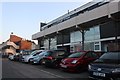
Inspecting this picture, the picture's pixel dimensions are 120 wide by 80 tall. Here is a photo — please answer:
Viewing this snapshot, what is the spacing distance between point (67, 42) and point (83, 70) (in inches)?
651

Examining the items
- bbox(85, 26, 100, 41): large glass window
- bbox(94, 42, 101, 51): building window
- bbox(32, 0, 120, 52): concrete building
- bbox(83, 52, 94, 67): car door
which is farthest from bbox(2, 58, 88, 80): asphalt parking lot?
bbox(85, 26, 100, 41): large glass window

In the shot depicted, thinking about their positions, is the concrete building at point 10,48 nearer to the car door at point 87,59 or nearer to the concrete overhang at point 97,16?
the concrete overhang at point 97,16

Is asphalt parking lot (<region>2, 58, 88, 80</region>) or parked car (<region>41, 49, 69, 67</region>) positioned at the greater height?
parked car (<region>41, 49, 69, 67</region>)

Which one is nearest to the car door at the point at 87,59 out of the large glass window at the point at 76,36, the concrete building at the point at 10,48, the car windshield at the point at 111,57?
the car windshield at the point at 111,57

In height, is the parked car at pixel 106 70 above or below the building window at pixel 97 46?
below

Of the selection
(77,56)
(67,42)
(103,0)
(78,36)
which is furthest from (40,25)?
(77,56)

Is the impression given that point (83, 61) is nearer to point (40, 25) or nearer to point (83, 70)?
point (83, 70)

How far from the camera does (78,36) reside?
904 inches

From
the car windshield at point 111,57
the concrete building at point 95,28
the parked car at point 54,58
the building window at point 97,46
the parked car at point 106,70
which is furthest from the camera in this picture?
the building window at point 97,46

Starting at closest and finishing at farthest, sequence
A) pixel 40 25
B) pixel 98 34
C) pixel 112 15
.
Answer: pixel 112 15
pixel 98 34
pixel 40 25

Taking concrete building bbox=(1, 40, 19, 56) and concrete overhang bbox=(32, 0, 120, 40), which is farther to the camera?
concrete building bbox=(1, 40, 19, 56)

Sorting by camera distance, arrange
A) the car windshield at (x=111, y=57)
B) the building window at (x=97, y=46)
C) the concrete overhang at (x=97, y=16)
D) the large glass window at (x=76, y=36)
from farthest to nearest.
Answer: the large glass window at (x=76, y=36) < the building window at (x=97, y=46) < the concrete overhang at (x=97, y=16) < the car windshield at (x=111, y=57)

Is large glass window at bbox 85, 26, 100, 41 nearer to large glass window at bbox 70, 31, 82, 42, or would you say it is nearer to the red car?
large glass window at bbox 70, 31, 82, 42

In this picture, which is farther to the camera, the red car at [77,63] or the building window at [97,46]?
the building window at [97,46]
